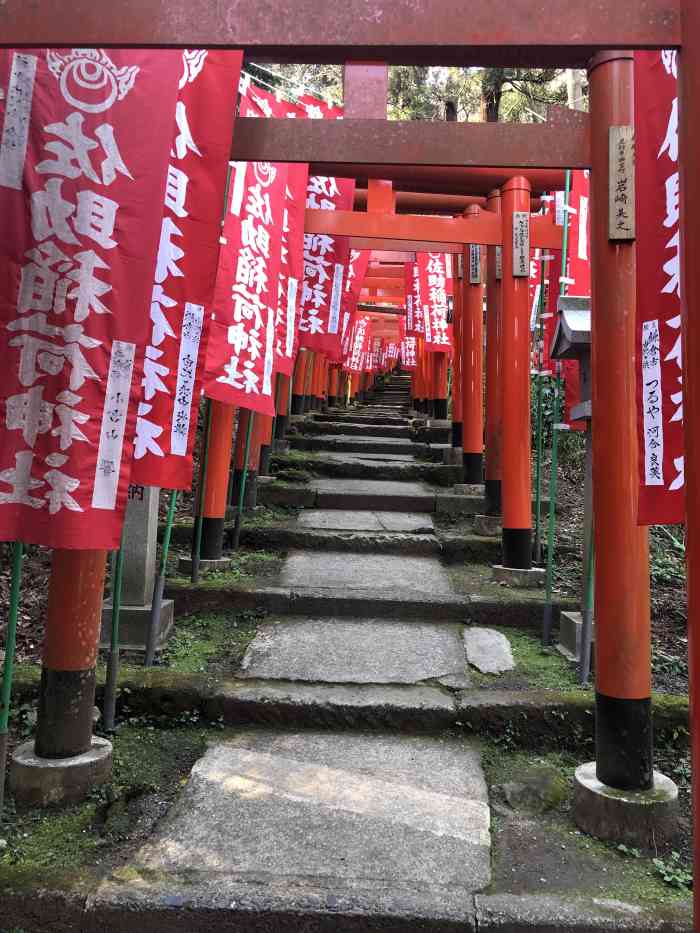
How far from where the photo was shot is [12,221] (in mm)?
2400

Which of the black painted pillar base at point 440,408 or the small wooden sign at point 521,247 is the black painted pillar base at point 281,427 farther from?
the small wooden sign at point 521,247

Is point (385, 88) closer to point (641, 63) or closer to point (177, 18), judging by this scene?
point (641, 63)

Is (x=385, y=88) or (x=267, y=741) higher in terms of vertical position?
(x=385, y=88)

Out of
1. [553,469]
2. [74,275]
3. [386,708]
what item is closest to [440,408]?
[553,469]

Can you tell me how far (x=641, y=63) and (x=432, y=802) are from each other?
3131mm

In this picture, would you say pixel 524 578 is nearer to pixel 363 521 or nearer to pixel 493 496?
pixel 493 496

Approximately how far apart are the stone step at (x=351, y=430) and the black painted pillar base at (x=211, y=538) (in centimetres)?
611

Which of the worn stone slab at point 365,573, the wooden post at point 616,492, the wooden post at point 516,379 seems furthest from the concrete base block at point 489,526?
the wooden post at point 616,492

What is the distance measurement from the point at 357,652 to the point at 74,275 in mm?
3124

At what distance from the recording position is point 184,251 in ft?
10.5

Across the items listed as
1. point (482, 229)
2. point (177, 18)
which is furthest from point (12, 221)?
point (482, 229)

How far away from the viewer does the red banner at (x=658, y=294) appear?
7.89 feet

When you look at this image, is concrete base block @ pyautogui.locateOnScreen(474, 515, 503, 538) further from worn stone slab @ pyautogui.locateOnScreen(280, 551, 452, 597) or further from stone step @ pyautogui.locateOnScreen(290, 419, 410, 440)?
stone step @ pyautogui.locateOnScreen(290, 419, 410, 440)

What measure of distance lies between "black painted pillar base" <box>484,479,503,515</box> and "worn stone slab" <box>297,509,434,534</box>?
0.68 meters
